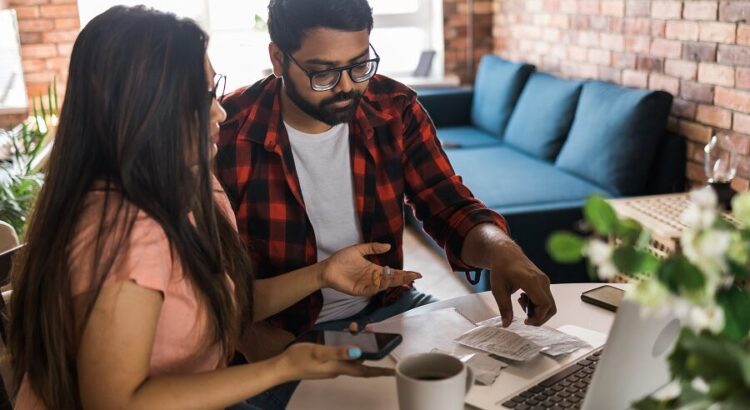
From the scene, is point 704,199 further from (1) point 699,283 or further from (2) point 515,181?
(2) point 515,181

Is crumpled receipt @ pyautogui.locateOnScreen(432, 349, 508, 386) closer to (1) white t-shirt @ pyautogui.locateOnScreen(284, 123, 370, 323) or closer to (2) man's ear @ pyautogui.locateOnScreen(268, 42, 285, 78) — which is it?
(1) white t-shirt @ pyautogui.locateOnScreen(284, 123, 370, 323)

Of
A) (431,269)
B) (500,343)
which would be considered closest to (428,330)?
(500,343)

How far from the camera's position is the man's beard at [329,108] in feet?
5.36

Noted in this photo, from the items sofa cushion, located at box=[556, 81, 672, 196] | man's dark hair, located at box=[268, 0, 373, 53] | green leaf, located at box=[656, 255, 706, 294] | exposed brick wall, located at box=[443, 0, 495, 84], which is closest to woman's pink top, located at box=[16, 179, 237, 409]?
green leaf, located at box=[656, 255, 706, 294]

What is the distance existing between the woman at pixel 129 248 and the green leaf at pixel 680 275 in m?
0.47

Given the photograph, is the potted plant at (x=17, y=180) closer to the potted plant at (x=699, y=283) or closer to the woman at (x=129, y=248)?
the woman at (x=129, y=248)

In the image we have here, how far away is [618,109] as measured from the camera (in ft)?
9.69

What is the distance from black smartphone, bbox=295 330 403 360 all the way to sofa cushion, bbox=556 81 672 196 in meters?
2.08

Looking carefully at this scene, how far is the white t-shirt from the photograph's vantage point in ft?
5.50

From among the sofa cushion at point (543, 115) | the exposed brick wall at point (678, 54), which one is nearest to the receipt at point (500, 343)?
the exposed brick wall at point (678, 54)

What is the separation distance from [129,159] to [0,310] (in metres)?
0.45

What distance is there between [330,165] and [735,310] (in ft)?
3.84

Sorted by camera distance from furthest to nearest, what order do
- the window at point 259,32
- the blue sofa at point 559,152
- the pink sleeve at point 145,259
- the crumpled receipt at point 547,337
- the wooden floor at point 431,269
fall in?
the window at point 259,32 → the wooden floor at point 431,269 → the blue sofa at point 559,152 → the crumpled receipt at point 547,337 → the pink sleeve at point 145,259

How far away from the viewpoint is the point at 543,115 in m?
3.61
